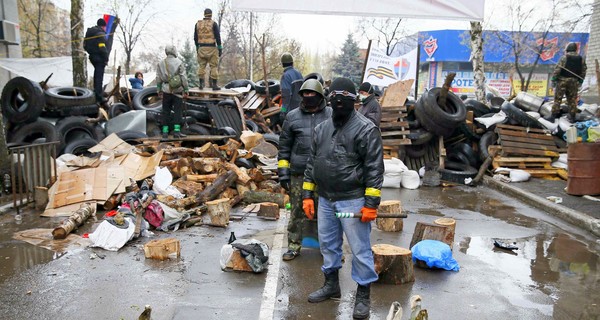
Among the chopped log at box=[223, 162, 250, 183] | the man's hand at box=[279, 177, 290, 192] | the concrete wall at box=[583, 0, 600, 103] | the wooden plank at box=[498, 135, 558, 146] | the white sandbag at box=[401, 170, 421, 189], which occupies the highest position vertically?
the concrete wall at box=[583, 0, 600, 103]

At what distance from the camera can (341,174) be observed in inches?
152

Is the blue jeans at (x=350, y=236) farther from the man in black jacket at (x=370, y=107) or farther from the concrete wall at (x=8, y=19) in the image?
the concrete wall at (x=8, y=19)

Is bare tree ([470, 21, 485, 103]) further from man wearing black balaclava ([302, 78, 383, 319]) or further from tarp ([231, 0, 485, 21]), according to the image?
man wearing black balaclava ([302, 78, 383, 319])

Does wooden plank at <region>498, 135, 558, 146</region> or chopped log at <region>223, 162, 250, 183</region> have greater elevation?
wooden plank at <region>498, 135, 558, 146</region>

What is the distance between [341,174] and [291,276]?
1.57 meters

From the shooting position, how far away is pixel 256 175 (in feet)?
28.7

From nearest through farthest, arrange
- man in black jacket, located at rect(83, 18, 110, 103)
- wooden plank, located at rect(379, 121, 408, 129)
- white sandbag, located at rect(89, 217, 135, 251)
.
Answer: white sandbag, located at rect(89, 217, 135, 251)
wooden plank, located at rect(379, 121, 408, 129)
man in black jacket, located at rect(83, 18, 110, 103)

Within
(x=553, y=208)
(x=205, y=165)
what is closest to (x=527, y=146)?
(x=553, y=208)

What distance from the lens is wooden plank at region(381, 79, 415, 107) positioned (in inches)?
480

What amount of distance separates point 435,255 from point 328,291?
149cm

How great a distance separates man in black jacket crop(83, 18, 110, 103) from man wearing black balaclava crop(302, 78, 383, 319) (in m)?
9.76

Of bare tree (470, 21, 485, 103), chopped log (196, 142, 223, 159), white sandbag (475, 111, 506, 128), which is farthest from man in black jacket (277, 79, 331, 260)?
bare tree (470, 21, 485, 103)

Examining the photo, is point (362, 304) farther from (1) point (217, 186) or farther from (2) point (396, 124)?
(2) point (396, 124)

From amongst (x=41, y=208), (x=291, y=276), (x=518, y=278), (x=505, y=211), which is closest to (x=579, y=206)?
(x=505, y=211)
